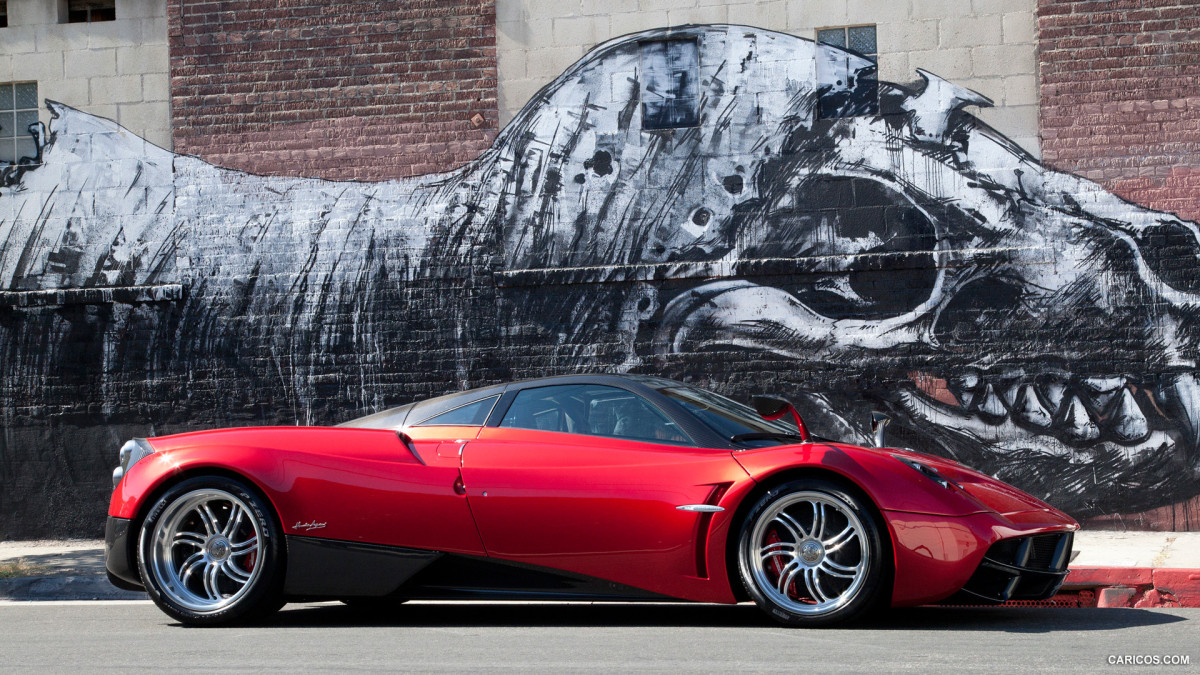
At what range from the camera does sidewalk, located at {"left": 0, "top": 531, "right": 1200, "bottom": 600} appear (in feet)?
20.8

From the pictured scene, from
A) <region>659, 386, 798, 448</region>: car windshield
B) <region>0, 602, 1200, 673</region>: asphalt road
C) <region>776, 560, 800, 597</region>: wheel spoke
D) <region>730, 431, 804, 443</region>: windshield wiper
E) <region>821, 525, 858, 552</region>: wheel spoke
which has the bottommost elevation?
<region>0, 602, 1200, 673</region>: asphalt road

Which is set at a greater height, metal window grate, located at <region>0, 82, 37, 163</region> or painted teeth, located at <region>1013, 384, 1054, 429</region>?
metal window grate, located at <region>0, 82, 37, 163</region>

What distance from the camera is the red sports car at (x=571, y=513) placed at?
489 cm

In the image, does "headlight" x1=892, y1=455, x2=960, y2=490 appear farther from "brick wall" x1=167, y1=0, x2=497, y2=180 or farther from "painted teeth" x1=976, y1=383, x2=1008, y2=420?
"brick wall" x1=167, y1=0, x2=497, y2=180

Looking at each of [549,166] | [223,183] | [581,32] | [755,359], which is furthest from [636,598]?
[223,183]

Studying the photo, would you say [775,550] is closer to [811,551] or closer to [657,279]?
[811,551]

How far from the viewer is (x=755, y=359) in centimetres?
997

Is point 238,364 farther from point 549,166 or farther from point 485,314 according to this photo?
point 549,166

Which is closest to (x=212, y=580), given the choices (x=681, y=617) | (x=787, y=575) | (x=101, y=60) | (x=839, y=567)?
(x=681, y=617)

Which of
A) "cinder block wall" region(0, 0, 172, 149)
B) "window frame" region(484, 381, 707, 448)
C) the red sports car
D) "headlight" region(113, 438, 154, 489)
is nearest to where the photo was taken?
the red sports car

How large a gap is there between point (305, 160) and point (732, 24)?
411 centimetres

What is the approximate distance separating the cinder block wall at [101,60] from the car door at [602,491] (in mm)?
7154

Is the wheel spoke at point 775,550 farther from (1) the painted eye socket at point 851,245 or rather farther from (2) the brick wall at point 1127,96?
(2) the brick wall at point 1127,96

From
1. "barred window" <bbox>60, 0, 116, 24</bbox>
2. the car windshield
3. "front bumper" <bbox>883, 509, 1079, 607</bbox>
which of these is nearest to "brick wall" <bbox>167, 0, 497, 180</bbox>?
"barred window" <bbox>60, 0, 116, 24</bbox>
